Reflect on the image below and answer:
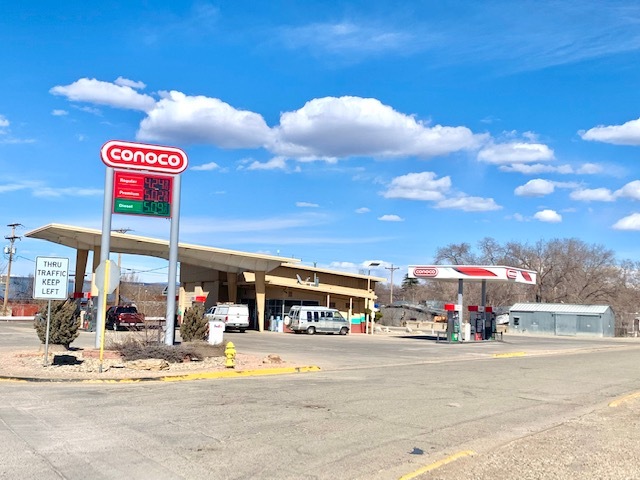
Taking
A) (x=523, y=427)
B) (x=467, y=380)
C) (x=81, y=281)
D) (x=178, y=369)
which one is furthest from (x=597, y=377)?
(x=81, y=281)

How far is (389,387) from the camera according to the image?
14.1 m

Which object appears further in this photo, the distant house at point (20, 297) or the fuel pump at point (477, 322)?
the distant house at point (20, 297)

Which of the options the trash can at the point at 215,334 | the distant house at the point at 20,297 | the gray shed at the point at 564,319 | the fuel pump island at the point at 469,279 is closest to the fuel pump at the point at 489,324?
the fuel pump island at the point at 469,279

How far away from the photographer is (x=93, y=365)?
16.2 meters

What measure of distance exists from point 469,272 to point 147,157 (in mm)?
22961

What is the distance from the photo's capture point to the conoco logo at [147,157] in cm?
2092

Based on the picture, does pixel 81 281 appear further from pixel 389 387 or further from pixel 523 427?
pixel 523 427

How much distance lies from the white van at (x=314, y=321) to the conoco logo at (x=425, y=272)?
Answer: 8.24 m

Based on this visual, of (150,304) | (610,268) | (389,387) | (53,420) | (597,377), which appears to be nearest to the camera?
(53,420)

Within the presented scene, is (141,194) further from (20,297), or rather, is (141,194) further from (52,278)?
(20,297)

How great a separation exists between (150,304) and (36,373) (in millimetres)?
47062

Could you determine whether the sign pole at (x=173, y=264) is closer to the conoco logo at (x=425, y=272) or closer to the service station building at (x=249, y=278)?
the service station building at (x=249, y=278)

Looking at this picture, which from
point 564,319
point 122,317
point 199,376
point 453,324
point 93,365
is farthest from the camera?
point 564,319

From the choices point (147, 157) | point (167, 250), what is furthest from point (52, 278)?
point (167, 250)
